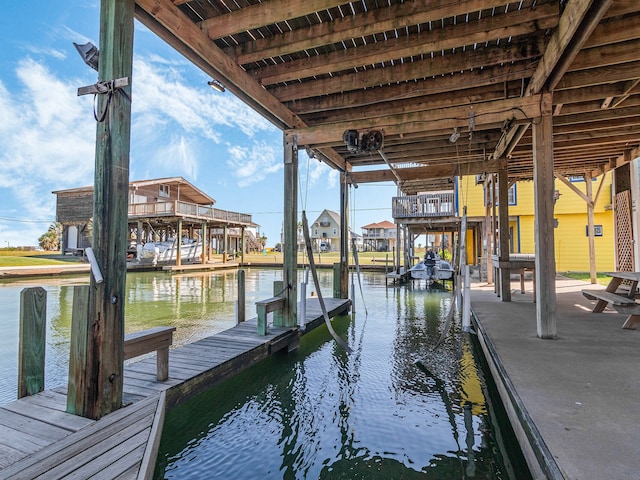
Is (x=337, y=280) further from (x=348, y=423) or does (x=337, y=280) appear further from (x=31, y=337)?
(x=31, y=337)

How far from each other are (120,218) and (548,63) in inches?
166

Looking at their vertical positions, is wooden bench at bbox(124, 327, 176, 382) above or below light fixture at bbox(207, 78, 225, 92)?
below

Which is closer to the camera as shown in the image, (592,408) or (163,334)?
(592,408)

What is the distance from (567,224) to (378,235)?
2947 centimetres

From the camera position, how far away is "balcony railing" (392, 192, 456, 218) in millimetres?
13117

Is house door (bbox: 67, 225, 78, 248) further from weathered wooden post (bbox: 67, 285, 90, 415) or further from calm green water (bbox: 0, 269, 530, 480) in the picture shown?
weathered wooden post (bbox: 67, 285, 90, 415)

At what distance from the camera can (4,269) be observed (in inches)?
565

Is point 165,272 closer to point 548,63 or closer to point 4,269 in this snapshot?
point 4,269

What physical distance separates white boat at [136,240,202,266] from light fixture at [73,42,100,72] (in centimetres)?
1966

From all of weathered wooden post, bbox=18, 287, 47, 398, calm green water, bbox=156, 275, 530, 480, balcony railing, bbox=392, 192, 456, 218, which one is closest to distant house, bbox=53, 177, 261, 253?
balcony railing, bbox=392, 192, 456, 218

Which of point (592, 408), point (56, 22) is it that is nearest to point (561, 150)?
point (592, 408)

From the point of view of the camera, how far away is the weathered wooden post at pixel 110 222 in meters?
2.32

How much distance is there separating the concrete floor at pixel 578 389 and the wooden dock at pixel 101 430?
222cm

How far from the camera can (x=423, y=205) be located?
1328 cm
